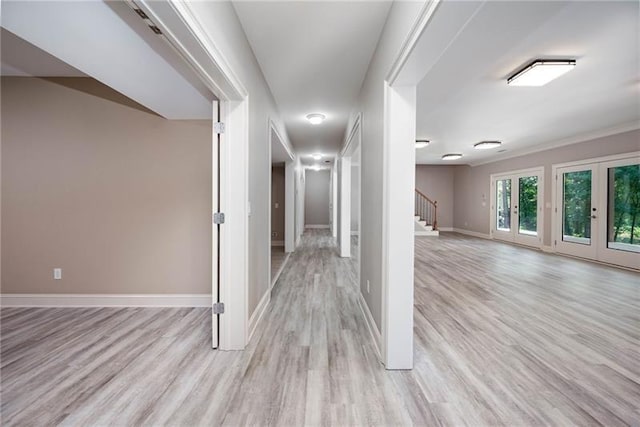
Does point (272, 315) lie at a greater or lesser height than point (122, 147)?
lesser

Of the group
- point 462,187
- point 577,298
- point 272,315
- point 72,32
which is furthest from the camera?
point 462,187

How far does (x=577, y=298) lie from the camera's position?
333 cm

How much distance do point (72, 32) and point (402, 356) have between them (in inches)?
116

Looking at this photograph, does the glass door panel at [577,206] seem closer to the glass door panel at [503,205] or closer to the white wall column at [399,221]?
the glass door panel at [503,205]

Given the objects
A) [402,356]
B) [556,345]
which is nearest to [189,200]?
[402,356]

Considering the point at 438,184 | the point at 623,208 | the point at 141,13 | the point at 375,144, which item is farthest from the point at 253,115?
the point at 438,184

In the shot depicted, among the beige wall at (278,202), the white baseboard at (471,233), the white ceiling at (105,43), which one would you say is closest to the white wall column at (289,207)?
the beige wall at (278,202)

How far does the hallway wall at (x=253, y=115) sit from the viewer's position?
1.62 meters

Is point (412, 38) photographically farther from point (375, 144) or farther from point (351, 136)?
point (351, 136)

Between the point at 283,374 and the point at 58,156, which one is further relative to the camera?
the point at 58,156

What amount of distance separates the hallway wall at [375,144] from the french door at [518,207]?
6.42 metres

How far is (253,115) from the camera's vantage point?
8.14 ft

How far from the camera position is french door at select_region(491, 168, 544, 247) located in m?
6.91

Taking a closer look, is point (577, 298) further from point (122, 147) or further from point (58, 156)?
point (58, 156)
